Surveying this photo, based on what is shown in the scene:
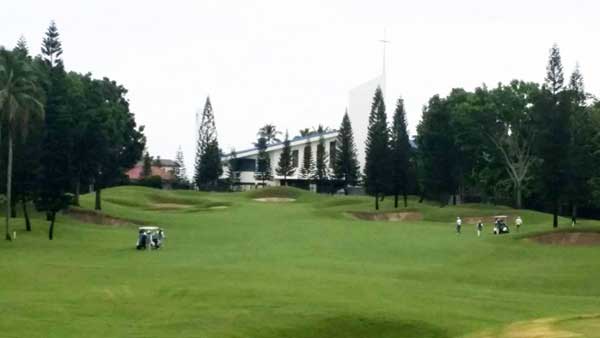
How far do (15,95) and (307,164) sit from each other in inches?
3556

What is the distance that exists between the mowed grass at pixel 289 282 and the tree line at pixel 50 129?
11.9 ft

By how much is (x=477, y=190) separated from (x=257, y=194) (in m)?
30.8

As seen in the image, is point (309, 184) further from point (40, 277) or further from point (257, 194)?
point (40, 277)

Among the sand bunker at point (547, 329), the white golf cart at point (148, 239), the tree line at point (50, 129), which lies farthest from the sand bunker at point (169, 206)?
the sand bunker at point (547, 329)

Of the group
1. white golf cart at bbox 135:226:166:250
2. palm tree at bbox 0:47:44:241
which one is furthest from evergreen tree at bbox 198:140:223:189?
white golf cart at bbox 135:226:166:250

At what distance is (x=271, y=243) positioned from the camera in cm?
5803

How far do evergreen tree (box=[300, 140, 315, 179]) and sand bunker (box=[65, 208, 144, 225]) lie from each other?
226 ft

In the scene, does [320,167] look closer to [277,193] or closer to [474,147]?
[277,193]

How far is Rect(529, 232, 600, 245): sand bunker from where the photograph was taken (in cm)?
5766

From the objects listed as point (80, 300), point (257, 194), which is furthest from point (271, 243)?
point (257, 194)

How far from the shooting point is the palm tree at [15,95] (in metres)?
55.2

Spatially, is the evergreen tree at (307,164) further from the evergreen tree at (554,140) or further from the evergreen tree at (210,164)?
the evergreen tree at (554,140)

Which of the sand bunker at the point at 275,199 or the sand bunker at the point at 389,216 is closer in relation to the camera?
the sand bunker at the point at 389,216

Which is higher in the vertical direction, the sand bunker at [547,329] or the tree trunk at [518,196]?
the tree trunk at [518,196]
